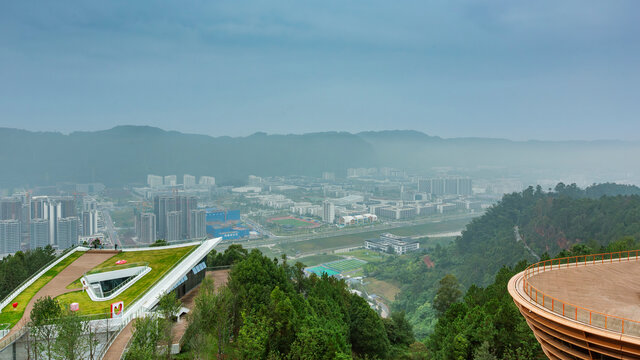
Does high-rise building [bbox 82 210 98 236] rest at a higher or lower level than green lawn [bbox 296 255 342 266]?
higher

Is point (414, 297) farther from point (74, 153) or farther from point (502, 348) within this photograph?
point (74, 153)

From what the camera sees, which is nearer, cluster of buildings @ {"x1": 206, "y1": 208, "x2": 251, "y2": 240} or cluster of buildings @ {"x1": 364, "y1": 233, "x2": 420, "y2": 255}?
cluster of buildings @ {"x1": 364, "y1": 233, "x2": 420, "y2": 255}

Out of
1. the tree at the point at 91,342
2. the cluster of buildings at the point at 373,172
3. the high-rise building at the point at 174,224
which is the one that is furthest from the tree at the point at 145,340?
the cluster of buildings at the point at 373,172

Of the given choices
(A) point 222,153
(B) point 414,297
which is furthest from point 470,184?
(A) point 222,153

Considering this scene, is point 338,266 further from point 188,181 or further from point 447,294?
point 188,181

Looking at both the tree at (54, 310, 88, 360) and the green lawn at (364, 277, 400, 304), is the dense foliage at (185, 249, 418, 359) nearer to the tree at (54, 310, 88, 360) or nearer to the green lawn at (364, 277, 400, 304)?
the tree at (54, 310, 88, 360)

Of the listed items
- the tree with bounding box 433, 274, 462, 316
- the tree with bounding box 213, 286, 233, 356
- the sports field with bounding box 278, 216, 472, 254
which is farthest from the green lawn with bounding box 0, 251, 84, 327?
the sports field with bounding box 278, 216, 472, 254
